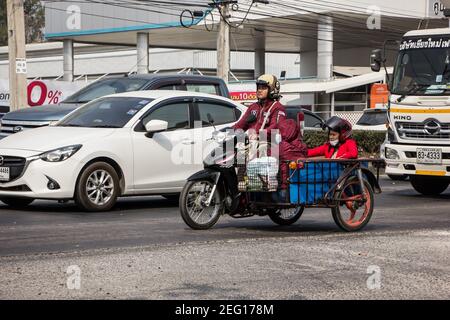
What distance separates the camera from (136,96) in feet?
47.6

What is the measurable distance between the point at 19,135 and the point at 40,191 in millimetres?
1240

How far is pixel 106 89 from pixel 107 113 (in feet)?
10.5

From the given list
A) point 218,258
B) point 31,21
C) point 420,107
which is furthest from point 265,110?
point 31,21

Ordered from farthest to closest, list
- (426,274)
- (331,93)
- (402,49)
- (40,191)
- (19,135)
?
1. (331,93)
2. (402,49)
3. (19,135)
4. (40,191)
5. (426,274)

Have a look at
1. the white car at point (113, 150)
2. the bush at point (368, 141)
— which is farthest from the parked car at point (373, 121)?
the white car at point (113, 150)

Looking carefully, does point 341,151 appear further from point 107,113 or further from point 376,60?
point 376,60

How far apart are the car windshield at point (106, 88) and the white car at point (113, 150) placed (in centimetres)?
221

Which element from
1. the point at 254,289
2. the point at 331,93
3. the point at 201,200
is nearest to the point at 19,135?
the point at 201,200

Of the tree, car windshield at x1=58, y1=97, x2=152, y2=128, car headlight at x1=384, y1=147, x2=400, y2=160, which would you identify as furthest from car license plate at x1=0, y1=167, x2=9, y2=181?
the tree

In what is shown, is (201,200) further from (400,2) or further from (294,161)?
(400,2)

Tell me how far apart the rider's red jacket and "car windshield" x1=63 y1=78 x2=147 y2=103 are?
19.0 ft

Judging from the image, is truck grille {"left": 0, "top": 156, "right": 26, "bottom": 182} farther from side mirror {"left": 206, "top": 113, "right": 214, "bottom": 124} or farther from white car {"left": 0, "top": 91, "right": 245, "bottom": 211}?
side mirror {"left": 206, "top": 113, "right": 214, "bottom": 124}

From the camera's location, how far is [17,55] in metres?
24.0

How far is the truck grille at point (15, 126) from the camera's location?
55.4ft
